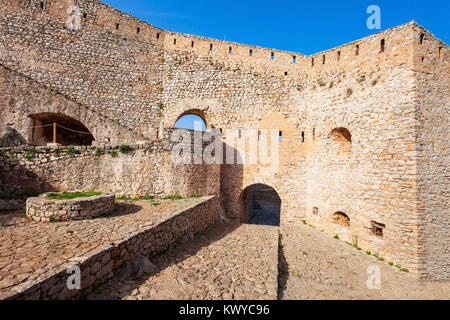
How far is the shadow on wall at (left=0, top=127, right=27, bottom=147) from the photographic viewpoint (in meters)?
8.70

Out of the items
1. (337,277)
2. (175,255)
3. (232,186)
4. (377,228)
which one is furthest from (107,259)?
(377,228)

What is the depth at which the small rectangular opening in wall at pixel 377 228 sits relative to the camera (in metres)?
7.38

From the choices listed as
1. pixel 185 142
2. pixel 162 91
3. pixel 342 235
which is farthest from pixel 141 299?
pixel 162 91

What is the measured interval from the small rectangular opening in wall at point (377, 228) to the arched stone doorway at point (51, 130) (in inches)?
472

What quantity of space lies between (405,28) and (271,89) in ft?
17.9

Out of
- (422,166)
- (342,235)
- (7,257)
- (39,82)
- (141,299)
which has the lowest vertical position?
(342,235)

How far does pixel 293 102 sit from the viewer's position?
434 inches

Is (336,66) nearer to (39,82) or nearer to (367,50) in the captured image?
(367,50)

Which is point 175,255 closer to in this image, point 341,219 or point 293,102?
point 341,219

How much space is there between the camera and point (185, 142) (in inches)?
332

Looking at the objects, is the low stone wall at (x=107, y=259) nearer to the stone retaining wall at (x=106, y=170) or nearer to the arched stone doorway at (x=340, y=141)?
the stone retaining wall at (x=106, y=170)

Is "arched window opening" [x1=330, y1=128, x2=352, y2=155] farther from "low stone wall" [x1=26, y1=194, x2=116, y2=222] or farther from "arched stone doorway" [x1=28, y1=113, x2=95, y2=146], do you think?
"arched stone doorway" [x1=28, y1=113, x2=95, y2=146]

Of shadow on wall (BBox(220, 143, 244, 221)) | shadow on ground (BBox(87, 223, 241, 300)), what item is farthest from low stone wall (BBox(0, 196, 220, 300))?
shadow on wall (BBox(220, 143, 244, 221))

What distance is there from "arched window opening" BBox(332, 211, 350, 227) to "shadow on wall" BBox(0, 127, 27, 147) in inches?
540
